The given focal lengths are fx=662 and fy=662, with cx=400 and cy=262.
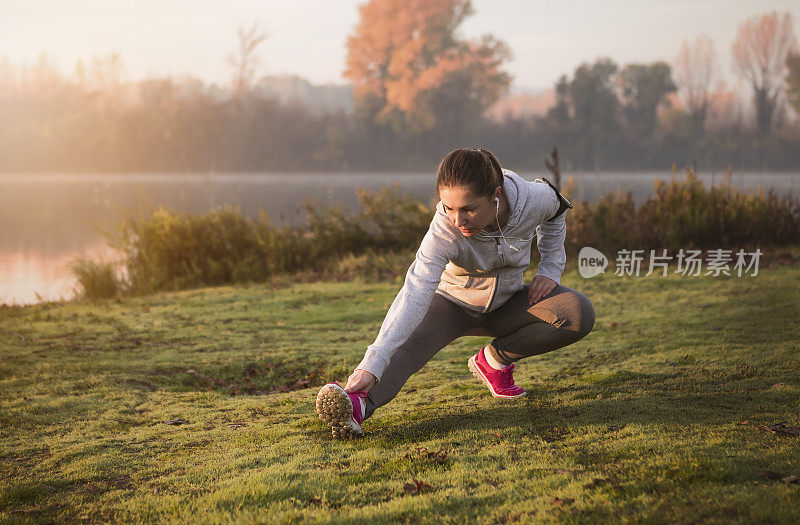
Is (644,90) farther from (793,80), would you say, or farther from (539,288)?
(539,288)

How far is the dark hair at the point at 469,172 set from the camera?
9.32 feet

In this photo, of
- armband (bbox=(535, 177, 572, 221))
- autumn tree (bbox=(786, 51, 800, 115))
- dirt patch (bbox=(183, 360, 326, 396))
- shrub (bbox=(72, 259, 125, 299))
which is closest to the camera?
armband (bbox=(535, 177, 572, 221))

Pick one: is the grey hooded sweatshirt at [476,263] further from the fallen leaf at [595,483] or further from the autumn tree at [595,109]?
the autumn tree at [595,109]

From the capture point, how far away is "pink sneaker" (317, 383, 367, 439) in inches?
114

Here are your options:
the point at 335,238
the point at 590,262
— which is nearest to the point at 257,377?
the point at 590,262

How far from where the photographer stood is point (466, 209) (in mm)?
2900

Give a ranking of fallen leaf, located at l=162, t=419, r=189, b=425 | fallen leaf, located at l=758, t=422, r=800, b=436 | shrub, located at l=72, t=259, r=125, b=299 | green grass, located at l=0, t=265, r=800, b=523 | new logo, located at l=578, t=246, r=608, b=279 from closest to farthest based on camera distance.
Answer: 1. green grass, located at l=0, t=265, r=800, b=523
2. fallen leaf, located at l=758, t=422, r=800, b=436
3. fallen leaf, located at l=162, t=419, r=189, b=425
4. new logo, located at l=578, t=246, r=608, b=279
5. shrub, located at l=72, t=259, r=125, b=299

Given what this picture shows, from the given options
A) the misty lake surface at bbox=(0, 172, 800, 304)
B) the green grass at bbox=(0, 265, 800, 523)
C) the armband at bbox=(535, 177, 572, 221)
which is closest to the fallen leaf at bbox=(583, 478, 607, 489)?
the green grass at bbox=(0, 265, 800, 523)

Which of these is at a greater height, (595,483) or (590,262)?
(595,483)

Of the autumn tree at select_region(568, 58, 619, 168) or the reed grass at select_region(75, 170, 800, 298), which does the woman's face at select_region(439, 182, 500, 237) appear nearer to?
the reed grass at select_region(75, 170, 800, 298)

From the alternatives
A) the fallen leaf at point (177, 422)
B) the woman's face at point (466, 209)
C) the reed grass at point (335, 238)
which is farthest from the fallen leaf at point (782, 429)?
the reed grass at point (335, 238)

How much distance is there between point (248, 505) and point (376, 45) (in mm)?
47923

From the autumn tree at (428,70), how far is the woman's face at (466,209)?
43436mm

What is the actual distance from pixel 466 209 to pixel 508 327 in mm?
915
